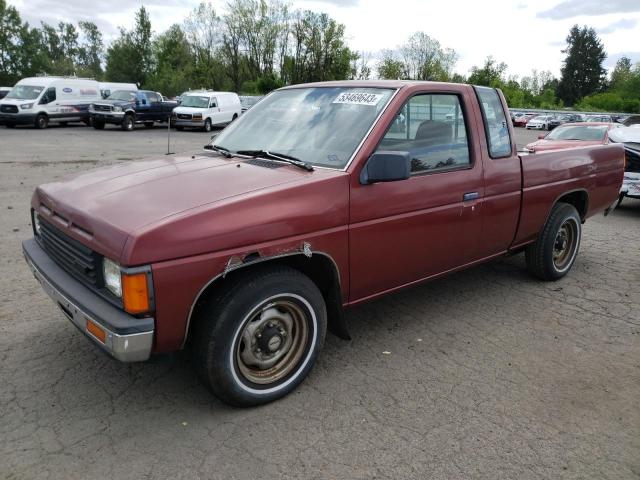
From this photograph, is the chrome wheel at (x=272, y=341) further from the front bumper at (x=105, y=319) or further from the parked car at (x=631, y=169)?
the parked car at (x=631, y=169)

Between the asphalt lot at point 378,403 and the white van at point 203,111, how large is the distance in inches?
851

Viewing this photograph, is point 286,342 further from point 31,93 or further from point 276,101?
point 31,93

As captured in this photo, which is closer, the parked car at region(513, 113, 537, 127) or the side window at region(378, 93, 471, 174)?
the side window at region(378, 93, 471, 174)

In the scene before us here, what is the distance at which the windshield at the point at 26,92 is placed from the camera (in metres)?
23.5

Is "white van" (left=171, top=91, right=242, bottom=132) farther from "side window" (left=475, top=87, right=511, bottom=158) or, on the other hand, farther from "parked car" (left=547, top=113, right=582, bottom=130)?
"parked car" (left=547, top=113, right=582, bottom=130)

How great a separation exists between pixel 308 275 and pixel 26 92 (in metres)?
25.0

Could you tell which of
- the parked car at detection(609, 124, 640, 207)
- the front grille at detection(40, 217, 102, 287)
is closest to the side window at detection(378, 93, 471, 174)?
the front grille at detection(40, 217, 102, 287)

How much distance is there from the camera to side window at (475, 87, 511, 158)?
4324 mm

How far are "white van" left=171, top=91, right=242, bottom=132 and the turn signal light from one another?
78.9ft

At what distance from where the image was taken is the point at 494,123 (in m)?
4.43

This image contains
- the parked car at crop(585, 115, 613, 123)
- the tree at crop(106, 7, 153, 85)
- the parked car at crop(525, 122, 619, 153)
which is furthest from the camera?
the tree at crop(106, 7, 153, 85)

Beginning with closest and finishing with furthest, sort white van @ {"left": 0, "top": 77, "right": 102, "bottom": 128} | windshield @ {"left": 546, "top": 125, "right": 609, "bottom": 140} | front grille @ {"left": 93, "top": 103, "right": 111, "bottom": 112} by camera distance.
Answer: windshield @ {"left": 546, "top": 125, "right": 609, "bottom": 140}, white van @ {"left": 0, "top": 77, "right": 102, "bottom": 128}, front grille @ {"left": 93, "top": 103, "right": 111, "bottom": 112}

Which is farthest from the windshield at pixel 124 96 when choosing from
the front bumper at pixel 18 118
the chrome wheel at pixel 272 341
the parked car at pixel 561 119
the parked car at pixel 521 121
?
the parked car at pixel 521 121

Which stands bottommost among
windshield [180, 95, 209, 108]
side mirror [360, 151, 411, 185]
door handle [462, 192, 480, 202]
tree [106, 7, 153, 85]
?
door handle [462, 192, 480, 202]
